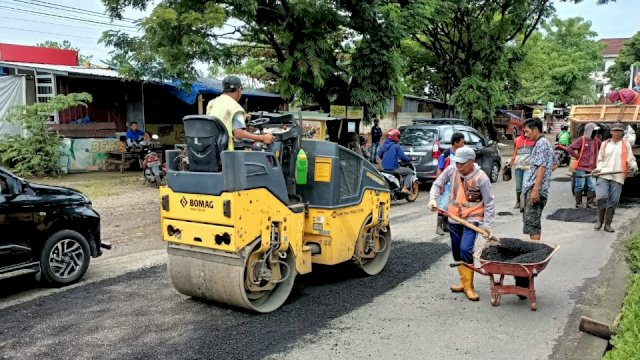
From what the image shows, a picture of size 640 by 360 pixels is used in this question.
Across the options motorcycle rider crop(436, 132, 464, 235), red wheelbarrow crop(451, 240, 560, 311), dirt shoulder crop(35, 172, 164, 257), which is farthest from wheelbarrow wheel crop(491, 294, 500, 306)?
dirt shoulder crop(35, 172, 164, 257)

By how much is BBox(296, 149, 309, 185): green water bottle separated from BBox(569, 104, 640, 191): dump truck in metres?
8.36

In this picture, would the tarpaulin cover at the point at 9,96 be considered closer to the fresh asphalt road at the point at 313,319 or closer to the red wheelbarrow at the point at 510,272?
the fresh asphalt road at the point at 313,319

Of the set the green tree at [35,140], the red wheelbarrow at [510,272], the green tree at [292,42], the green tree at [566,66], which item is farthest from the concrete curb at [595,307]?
the green tree at [566,66]

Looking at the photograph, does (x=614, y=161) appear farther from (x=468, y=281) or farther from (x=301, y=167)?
(x=301, y=167)

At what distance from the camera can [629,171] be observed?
354 inches

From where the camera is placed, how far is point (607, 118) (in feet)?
39.6

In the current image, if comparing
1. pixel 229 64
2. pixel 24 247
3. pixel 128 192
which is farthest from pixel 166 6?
pixel 24 247

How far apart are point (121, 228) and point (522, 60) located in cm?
2130

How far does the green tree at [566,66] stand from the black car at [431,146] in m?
29.5

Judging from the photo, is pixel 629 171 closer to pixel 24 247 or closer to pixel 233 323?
pixel 233 323

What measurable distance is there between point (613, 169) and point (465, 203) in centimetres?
447

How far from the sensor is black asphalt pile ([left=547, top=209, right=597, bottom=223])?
34.1 ft

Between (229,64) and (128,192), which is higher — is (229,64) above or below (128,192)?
above

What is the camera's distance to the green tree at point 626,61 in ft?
148
